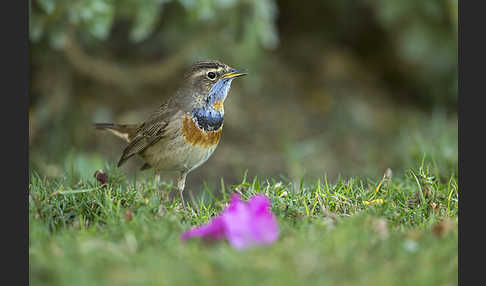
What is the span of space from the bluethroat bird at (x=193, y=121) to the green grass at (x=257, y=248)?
2.28 feet

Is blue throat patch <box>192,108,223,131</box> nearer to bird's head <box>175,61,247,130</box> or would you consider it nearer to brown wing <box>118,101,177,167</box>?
bird's head <box>175,61,247,130</box>

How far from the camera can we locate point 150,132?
5.64m

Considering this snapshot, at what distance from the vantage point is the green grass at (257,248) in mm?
2758

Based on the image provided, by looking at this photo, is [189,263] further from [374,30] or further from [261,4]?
[374,30]

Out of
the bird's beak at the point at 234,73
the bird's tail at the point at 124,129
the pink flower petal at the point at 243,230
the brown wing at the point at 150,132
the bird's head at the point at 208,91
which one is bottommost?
the bird's tail at the point at 124,129

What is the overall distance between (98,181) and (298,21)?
6215 millimetres

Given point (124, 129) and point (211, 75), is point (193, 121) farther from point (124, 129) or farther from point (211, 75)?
point (124, 129)

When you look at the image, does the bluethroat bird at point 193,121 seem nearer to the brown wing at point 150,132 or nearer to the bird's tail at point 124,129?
the brown wing at point 150,132

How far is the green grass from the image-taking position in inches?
109

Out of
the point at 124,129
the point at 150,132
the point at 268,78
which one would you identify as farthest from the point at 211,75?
the point at 268,78

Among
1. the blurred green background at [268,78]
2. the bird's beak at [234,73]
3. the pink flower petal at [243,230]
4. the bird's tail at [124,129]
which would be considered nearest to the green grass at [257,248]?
the pink flower petal at [243,230]

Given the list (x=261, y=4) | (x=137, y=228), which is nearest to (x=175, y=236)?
(x=137, y=228)

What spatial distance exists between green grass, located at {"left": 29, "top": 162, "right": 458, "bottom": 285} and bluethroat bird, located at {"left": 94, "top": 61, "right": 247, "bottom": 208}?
0.70m

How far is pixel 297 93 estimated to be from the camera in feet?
32.1
